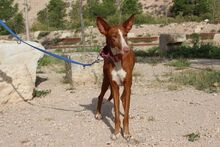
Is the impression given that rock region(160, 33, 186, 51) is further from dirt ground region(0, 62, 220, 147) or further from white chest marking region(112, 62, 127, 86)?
white chest marking region(112, 62, 127, 86)

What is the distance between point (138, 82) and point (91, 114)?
2.57 m

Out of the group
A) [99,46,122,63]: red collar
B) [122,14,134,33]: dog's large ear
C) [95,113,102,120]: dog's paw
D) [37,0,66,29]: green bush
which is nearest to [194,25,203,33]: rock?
[37,0,66,29]: green bush

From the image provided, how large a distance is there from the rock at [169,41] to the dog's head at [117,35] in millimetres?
9586

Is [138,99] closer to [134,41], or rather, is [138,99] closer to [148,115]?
[148,115]

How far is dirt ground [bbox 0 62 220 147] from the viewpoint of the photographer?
5.16 m

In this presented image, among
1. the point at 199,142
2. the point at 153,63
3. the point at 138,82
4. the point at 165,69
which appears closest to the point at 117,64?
the point at 199,142

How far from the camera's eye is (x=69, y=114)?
6.39 meters

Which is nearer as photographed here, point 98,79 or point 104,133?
point 104,133

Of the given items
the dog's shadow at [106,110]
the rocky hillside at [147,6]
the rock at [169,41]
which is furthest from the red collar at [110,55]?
the rocky hillside at [147,6]

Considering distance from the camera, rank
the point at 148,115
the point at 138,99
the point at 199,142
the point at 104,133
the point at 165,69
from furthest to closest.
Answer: the point at 165,69, the point at 138,99, the point at 148,115, the point at 104,133, the point at 199,142

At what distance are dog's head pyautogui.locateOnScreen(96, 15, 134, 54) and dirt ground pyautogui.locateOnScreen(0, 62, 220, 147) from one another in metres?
1.15

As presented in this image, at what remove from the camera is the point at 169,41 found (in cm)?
1448

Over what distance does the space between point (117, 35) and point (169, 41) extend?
9987 millimetres

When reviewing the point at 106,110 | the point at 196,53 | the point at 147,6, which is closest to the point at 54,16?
the point at 147,6
